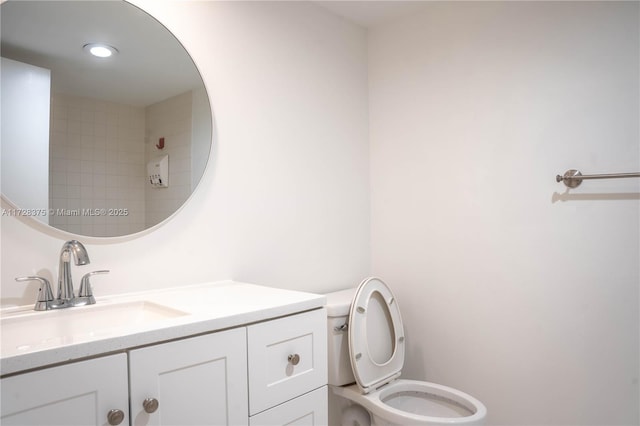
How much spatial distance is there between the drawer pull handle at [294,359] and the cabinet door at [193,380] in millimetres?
156

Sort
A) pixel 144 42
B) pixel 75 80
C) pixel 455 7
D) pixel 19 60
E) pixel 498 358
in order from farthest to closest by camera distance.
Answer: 1. pixel 455 7
2. pixel 498 358
3. pixel 144 42
4. pixel 75 80
5. pixel 19 60

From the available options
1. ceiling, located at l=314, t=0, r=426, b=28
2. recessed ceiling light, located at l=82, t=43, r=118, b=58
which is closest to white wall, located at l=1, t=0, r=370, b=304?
ceiling, located at l=314, t=0, r=426, b=28

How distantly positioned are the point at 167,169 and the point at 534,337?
66.4 inches

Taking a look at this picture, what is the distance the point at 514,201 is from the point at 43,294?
1835 mm

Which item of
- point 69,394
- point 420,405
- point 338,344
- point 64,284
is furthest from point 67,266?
point 420,405

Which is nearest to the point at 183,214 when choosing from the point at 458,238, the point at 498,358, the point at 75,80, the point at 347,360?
the point at 75,80

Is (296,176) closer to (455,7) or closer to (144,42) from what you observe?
(144,42)

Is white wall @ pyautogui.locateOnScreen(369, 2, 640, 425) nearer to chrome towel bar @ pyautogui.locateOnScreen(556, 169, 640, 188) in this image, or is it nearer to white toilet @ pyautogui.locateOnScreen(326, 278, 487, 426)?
chrome towel bar @ pyautogui.locateOnScreen(556, 169, 640, 188)

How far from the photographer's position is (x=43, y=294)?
1171 mm

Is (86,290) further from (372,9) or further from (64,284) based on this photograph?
(372,9)

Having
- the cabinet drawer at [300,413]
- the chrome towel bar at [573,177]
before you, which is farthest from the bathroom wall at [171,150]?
the chrome towel bar at [573,177]

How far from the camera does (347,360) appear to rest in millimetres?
1782

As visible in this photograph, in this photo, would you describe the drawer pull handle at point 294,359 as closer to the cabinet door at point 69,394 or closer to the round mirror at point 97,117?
the cabinet door at point 69,394

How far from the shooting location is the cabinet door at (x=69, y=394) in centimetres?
76
